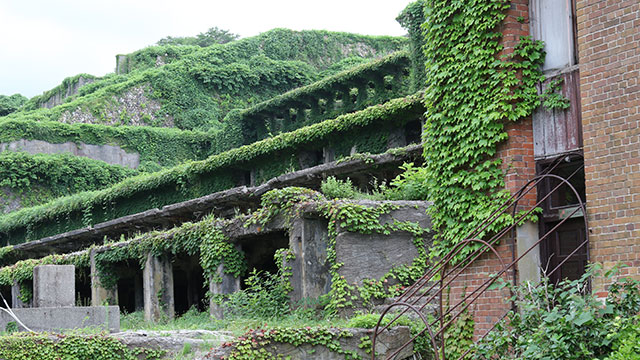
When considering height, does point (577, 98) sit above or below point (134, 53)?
below

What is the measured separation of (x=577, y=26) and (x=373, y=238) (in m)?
7.06

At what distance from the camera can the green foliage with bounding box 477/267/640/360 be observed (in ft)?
27.3

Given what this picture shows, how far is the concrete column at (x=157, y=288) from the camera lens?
2228 centimetres

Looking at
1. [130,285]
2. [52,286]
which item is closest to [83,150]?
[130,285]

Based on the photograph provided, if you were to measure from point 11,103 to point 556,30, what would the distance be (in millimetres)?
61845

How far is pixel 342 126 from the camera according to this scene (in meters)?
27.3

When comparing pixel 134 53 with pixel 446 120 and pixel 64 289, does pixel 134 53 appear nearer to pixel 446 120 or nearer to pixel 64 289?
pixel 64 289

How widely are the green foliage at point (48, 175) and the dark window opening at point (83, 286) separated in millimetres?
14152

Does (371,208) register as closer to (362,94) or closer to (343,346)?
(343,346)

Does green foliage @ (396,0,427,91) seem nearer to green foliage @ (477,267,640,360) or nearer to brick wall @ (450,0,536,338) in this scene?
brick wall @ (450,0,536,338)

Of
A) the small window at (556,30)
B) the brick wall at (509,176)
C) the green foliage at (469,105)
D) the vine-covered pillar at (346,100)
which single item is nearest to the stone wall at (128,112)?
the vine-covered pillar at (346,100)

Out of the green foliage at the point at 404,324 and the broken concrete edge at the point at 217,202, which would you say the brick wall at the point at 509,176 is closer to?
the green foliage at the point at 404,324

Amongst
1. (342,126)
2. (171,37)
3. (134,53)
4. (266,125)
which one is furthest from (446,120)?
(171,37)

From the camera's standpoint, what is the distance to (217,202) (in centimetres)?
2467
